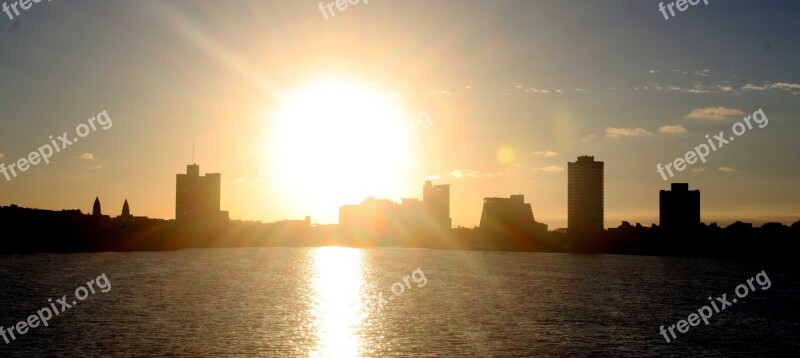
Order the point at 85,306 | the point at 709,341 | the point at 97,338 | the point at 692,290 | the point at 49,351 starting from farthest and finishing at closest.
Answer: the point at 692,290
the point at 85,306
the point at 709,341
the point at 97,338
the point at 49,351

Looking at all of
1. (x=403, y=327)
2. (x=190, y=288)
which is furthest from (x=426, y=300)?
(x=190, y=288)

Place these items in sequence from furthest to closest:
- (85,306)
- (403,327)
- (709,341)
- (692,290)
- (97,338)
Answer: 1. (692,290)
2. (85,306)
3. (403,327)
4. (709,341)
5. (97,338)

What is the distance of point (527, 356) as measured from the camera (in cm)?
7706

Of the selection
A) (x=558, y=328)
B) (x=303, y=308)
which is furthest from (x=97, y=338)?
(x=558, y=328)

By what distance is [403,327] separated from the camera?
99438 millimetres

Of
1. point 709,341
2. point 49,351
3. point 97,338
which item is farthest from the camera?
point 709,341

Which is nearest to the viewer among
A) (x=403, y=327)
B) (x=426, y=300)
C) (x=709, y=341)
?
(x=709, y=341)

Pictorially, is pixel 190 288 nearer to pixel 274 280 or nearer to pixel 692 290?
pixel 274 280

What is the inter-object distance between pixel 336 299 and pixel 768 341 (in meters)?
81.8

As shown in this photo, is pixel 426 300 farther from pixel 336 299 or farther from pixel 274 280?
pixel 274 280

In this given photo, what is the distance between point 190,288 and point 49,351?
8278cm

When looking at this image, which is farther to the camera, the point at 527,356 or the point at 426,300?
the point at 426,300

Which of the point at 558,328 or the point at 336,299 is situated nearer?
the point at 558,328

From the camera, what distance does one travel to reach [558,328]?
9956 centimetres
